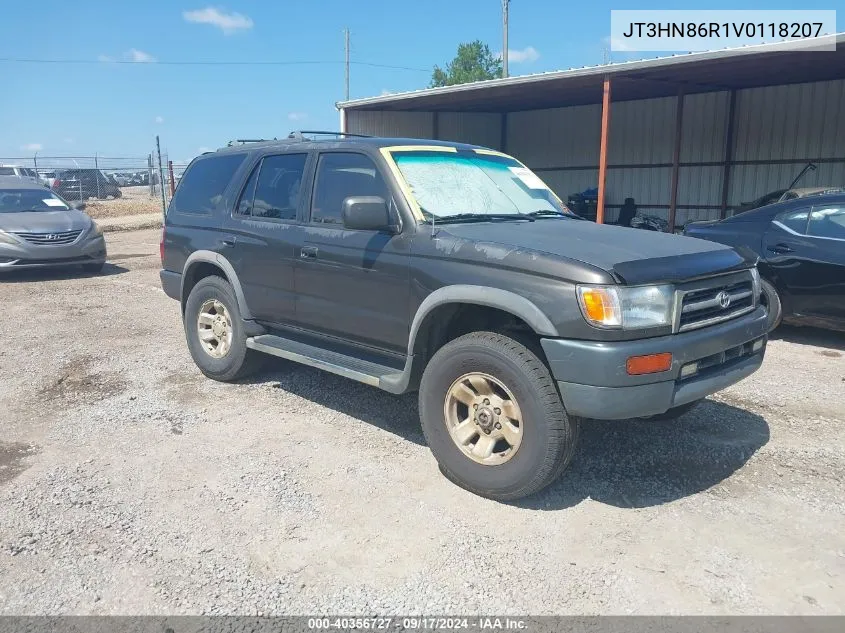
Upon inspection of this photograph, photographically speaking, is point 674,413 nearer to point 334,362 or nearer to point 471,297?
point 471,297

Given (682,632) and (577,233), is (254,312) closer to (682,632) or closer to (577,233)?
(577,233)

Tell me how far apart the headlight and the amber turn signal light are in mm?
149

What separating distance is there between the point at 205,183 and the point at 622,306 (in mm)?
4057

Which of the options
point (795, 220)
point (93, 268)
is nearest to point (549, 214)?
point (795, 220)

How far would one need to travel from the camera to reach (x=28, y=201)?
12227 millimetres

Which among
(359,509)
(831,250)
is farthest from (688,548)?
(831,250)

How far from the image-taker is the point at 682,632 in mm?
2711

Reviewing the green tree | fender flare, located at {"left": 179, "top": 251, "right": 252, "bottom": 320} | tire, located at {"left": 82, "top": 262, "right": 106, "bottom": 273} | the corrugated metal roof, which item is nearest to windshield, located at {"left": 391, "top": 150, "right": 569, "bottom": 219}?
fender flare, located at {"left": 179, "top": 251, "right": 252, "bottom": 320}

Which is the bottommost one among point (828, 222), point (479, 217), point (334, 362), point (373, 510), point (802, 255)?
point (373, 510)

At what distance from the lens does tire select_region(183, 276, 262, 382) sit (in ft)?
18.3

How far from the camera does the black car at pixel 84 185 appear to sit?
28.2m

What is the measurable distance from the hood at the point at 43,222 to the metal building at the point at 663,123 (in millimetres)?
7033

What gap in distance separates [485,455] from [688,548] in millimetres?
1094

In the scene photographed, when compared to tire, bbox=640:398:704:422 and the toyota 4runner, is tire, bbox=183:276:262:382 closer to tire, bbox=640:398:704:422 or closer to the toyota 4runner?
the toyota 4runner
